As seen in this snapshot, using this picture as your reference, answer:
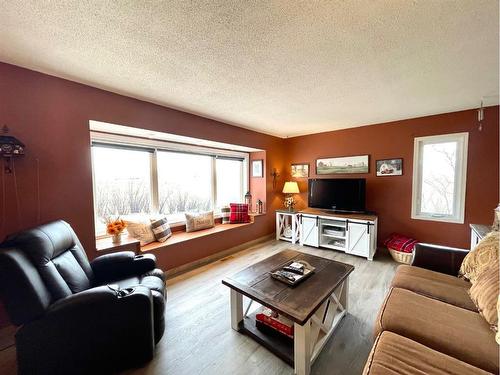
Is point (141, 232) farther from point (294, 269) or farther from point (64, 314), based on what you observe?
point (294, 269)

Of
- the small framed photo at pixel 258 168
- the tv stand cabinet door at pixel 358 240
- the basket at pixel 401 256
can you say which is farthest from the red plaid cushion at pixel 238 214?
the basket at pixel 401 256

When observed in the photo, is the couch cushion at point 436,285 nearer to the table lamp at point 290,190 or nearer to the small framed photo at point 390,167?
the small framed photo at point 390,167

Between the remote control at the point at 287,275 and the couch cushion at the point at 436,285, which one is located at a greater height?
the remote control at the point at 287,275

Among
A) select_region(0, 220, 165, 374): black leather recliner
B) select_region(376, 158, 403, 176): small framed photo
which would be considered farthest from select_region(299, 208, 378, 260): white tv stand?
select_region(0, 220, 165, 374): black leather recliner

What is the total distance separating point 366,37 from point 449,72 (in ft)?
3.69

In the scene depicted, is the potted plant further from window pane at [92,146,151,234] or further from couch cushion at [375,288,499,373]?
couch cushion at [375,288,499,373]

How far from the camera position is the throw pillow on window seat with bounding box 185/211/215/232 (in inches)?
131

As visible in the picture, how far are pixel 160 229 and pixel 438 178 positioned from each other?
170 inches

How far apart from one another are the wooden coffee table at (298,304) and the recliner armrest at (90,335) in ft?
2.20

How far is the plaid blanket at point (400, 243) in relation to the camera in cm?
302

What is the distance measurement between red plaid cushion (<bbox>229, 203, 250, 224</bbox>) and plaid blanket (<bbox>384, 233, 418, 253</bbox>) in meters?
2.48

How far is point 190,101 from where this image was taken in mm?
2482

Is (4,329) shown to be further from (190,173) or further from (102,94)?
(190,173)

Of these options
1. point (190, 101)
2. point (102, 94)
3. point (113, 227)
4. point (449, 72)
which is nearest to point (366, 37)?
point (449, 72)
